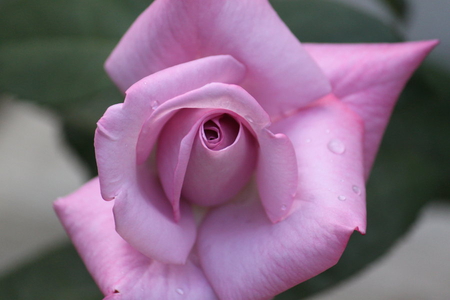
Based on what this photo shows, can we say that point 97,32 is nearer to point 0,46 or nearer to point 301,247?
point 0,46

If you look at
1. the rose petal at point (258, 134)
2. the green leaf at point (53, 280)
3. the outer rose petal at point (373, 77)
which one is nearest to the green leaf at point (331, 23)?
the outer rose petal at point (373, 77)

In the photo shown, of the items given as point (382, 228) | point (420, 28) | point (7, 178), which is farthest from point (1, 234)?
point (420, 28)

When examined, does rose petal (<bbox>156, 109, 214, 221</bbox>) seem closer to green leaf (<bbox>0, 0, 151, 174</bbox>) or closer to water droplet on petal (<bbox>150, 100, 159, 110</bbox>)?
water droplet on petal (<bbox>150, 100, 159, 110</bbox>)

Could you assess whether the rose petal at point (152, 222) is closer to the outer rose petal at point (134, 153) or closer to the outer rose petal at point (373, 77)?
the outer rose petal at point (134, 153)

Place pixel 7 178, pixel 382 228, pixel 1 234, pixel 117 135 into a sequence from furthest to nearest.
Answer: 1. pixel 7 178
2. pixel 1 234
3. pixel 382 228
4. pixel 117 135

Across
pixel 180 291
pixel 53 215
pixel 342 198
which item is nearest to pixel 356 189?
pixel 342 198

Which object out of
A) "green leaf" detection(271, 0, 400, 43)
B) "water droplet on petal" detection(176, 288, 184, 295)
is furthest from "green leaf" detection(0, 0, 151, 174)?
"water droplet on petal" detection(176, 288, 184, 295)
